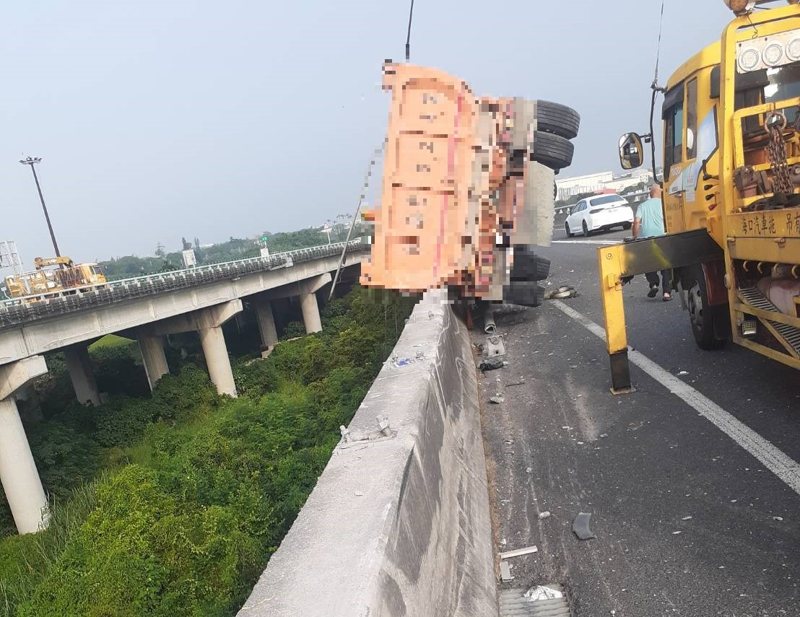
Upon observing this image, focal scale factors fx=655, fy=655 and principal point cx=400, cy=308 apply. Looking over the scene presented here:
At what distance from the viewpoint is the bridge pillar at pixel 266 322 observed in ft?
163

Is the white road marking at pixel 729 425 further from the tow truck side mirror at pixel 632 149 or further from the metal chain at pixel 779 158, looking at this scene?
the tow truck side mirror at pixel 632 149

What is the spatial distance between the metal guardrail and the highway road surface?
878 centimetres

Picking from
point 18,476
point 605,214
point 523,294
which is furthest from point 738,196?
point 18,476

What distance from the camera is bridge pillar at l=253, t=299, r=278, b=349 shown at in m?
49.5

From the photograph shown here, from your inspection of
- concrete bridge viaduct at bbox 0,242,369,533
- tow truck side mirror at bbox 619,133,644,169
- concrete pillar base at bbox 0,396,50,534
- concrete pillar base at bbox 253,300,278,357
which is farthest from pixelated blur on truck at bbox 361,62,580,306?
concrete pillar base at bbox 253,300,278,357

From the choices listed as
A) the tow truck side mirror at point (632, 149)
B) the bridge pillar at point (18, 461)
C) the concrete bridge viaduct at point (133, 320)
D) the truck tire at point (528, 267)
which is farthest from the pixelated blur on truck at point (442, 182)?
the bridge pillar at point (18, 461)

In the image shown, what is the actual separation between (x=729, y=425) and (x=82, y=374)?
42.7 meters

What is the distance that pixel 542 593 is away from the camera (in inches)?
120

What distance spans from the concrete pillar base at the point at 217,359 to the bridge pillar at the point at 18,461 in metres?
12.5

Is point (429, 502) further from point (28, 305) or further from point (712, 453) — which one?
point (28, 305)

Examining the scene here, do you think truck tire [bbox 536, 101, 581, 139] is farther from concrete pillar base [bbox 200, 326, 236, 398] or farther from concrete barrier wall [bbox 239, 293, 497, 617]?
concrete pillar base [bbox 200, 326, 236, 398]

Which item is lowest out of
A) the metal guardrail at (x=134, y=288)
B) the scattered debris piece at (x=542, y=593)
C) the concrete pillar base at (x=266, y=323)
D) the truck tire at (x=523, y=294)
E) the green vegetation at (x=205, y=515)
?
the concrete pillar base at (x=266, y=323)

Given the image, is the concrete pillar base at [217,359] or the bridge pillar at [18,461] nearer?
the bridge pillar at [18,461]

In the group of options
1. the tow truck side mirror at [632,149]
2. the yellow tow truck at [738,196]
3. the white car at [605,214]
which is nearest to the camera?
the yellow tow truck at [738,196]
